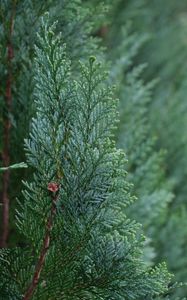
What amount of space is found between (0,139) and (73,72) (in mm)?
329

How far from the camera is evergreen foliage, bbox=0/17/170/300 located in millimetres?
1308

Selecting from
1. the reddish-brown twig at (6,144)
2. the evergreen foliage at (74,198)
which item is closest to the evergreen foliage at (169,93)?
the reddish-brown twig at (6,144)

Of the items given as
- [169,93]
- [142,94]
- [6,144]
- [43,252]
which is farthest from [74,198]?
[169,93]

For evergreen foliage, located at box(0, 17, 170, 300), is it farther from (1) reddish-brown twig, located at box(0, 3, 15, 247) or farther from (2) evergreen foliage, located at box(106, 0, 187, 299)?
(2) evergreen foliage, located at box(106, 0, 187, 299)

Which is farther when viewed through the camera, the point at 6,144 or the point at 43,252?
the point at 6,144

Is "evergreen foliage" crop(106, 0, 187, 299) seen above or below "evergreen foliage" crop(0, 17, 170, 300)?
above

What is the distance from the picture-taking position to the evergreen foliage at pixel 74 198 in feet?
4.29

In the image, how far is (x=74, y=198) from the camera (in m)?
1.32

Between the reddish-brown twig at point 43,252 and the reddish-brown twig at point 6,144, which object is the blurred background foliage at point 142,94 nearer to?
→ the reddish-brown twig at point 6,144

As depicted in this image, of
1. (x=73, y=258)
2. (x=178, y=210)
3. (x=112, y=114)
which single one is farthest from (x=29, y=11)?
(x=178, y=210)

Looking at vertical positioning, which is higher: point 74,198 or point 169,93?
point 169,93

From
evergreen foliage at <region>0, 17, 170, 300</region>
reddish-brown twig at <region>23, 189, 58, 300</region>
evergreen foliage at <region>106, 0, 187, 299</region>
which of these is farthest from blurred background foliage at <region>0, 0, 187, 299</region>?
reddish-brown twig at <region>23, 189, 58, 300</region>

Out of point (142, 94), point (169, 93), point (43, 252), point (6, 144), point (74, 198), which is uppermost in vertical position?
point (169, 93)

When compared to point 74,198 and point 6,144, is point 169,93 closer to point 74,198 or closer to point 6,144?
point 6,144
